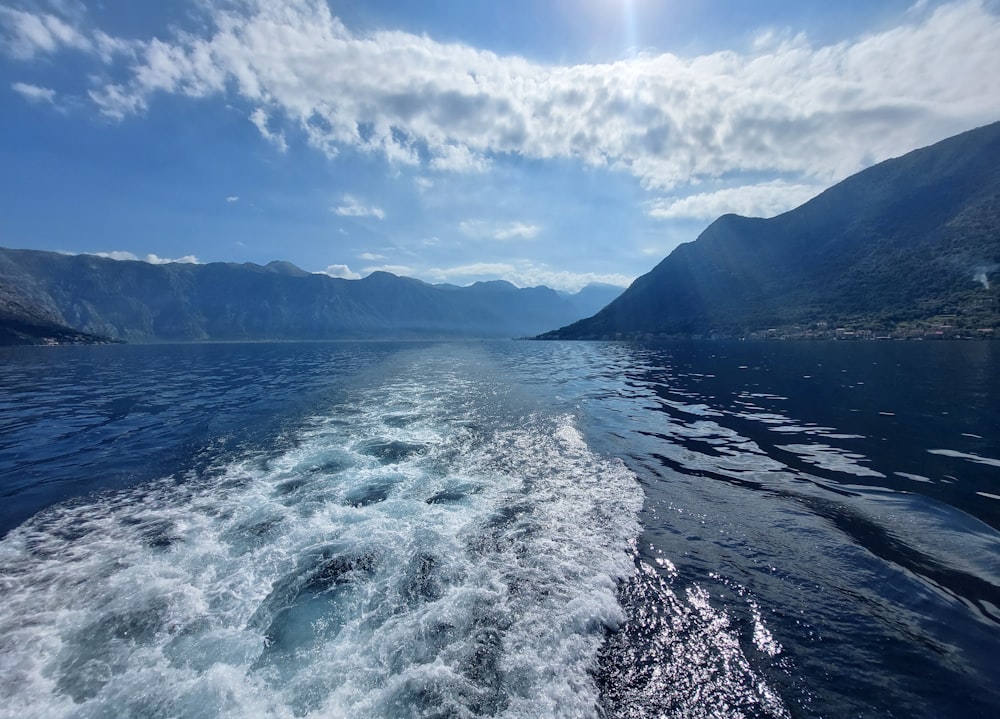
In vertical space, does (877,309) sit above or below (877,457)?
above

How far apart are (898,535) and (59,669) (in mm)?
21640

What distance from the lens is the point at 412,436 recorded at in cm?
2503

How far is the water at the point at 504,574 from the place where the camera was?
7586 millimetres

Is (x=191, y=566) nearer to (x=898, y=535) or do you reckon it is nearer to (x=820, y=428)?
(x=898, y=535)

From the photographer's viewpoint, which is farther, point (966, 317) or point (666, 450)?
point (966, 317)

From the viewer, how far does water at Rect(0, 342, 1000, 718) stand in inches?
299

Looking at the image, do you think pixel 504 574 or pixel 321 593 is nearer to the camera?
pixel 321 593

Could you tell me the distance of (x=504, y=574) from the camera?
36.4 ft

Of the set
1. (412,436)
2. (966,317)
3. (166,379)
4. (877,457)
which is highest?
(966,317)

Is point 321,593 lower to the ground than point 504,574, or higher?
lower

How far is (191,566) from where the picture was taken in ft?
38.0

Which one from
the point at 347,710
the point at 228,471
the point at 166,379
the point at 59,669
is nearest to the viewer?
the point at 347,710

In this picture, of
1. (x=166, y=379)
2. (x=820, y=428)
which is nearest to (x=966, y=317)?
(x=820, y=428)

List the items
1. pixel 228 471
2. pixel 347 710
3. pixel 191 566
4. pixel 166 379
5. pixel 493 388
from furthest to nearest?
pixel 166 379 → pixel 493 388 → pixel 228 471 → pixel 191 566 → pixel 347 710
